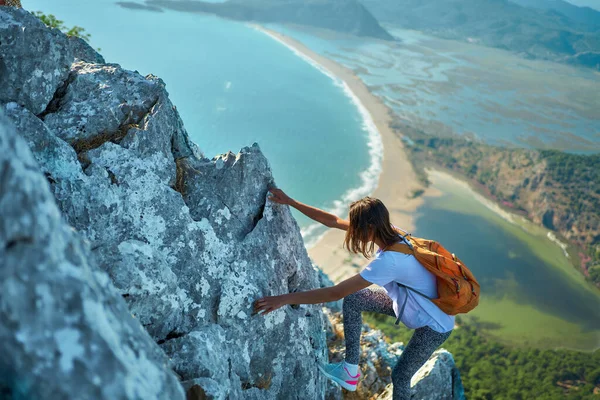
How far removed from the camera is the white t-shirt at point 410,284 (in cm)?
439

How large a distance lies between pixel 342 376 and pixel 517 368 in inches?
1465

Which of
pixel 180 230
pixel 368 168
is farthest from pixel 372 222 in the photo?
pixel 368 168

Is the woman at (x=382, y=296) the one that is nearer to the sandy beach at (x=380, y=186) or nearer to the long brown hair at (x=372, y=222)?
the long brown hair at (x=372, y=222)

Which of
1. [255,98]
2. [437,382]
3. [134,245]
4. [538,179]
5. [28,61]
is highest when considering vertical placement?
[28,61]

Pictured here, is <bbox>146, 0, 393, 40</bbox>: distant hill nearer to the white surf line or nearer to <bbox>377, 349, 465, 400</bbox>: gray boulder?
the white surf line

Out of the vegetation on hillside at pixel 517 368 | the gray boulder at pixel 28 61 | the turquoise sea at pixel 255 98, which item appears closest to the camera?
the gray boulder at pixel 28 61

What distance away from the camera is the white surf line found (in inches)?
1763

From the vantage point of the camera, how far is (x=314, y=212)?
607cm

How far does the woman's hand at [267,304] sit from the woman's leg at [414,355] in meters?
1.61

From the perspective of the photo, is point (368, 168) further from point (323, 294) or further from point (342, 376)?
point (323, 294)

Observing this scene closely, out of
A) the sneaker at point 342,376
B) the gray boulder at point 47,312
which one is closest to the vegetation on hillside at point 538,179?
the sneaker at point 342,376

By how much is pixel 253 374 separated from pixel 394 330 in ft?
105

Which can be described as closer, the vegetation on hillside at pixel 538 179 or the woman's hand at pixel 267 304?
the woman's hand at pixel 267 304

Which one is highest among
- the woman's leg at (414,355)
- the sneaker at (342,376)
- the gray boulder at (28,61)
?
the gray boulder at (28,61)
